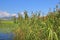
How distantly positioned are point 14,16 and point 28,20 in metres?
0.87

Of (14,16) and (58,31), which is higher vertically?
(14,16)

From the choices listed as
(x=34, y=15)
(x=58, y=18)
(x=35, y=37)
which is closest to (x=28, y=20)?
(x=34, y=15)

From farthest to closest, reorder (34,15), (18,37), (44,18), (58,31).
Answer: (18,37) < (34,15) < (44,18) < (58,31)

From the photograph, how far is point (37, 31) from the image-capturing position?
8.55 metres

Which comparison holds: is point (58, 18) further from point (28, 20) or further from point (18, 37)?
point (18, 37)

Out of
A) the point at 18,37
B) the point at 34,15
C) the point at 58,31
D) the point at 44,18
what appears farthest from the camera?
the point at 18,37

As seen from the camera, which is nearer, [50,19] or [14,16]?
[50,19]

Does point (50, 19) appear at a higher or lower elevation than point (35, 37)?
higher

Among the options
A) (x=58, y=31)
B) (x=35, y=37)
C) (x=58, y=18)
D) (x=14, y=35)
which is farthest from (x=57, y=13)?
(x=14, y=35)

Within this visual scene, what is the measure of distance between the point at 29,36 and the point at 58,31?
4.67ft

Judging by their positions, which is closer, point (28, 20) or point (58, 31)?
point (58, 31)

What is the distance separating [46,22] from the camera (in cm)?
803

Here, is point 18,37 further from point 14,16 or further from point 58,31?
point 58,31

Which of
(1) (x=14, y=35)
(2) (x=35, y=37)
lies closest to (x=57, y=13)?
(2) (x=35, y=37)
